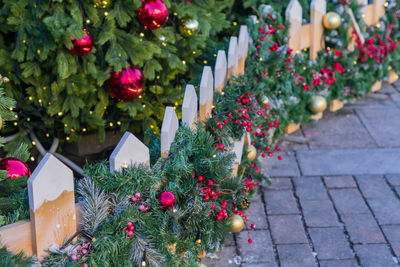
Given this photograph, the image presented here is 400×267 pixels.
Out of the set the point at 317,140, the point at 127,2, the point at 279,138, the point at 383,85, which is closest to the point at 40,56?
the point at 127,2

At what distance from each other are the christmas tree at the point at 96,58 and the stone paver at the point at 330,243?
4.90 feet

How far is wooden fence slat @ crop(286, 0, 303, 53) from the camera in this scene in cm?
448

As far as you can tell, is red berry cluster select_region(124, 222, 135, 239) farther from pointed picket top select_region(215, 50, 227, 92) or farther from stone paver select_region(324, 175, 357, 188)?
stone paver select_region(324, 175, 357, 188)

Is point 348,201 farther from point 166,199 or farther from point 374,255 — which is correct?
point 166,199

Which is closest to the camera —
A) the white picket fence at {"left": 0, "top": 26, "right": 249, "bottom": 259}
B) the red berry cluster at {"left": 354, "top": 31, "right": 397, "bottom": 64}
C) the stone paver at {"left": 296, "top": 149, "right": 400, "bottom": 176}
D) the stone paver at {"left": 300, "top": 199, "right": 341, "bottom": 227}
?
the white picket fence at {"left": 0, "top": 26, "right": 249, "bottom": 259}

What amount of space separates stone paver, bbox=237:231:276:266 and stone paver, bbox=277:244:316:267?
62mm

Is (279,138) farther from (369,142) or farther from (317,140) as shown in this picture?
(369,142)

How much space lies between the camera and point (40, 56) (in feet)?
11.8

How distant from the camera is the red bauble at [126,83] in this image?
12.3 feet

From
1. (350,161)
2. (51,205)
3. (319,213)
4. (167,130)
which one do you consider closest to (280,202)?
(319,213)

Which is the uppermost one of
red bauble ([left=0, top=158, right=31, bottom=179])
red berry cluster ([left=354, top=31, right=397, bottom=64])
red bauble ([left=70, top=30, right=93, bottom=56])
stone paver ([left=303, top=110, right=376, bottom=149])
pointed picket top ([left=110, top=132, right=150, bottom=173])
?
red bauble ([left=70, top=30, right=93, bottom=56])

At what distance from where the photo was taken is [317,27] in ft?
15.9

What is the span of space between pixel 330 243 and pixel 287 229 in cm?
30

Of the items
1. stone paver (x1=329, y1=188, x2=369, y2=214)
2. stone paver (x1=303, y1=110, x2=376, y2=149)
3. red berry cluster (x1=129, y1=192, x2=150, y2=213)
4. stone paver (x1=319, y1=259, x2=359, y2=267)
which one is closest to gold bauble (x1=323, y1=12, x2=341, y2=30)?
stone paver (x1=303, y1=110, x2=376, y2=149)
